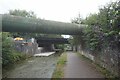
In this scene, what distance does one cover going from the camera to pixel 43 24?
1480cm

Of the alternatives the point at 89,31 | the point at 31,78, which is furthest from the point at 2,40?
the point at 89,31

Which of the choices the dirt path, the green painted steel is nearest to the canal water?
the dirt path

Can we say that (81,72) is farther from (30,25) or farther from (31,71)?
(30,25)

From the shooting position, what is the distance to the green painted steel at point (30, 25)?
1299 centimetres

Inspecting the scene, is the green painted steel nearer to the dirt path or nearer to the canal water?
the canal water

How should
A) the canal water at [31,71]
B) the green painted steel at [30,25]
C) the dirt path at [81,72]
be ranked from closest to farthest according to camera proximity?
the dirt path at [81,72] < the canal water at [31,71] < the green painted steel at [30,25]

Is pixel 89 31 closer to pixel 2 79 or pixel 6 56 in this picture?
pixel 6 56

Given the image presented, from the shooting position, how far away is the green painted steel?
12993mm

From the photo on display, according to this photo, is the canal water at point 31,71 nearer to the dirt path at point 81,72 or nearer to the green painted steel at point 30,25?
the dirt path at point 81,72

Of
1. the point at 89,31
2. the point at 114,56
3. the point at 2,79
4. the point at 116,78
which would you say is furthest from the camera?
the point at 89,31

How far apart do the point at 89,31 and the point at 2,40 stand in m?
6.76

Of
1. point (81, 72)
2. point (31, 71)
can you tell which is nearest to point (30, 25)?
point (31, 71)

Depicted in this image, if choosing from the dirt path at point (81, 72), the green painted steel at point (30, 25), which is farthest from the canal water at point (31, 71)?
the green painted steel at point (30, 25)

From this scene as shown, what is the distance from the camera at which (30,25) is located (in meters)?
14.0
